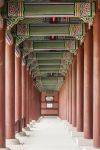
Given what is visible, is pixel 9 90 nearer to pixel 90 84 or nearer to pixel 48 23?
pixel 90 84

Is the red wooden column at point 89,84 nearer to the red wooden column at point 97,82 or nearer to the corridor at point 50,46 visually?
the corridor at point 50,46

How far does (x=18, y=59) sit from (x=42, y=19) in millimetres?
5466

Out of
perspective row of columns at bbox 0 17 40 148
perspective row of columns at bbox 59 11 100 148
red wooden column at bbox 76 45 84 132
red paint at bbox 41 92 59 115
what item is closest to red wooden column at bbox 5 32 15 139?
perspective row of columns at bbox 0 17 40 148

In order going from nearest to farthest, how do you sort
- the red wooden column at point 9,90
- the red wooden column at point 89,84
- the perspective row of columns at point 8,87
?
Result: the perspective row of columns at point 8,87
the red wooden column at point 89,84
the red wooden column at point 9,90

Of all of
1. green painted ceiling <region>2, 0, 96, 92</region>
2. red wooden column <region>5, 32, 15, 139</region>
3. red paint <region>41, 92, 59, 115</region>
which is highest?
green painted ceiling <region>2, 0, 96, 92</region>

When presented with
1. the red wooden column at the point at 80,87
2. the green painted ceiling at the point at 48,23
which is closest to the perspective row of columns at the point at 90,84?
the red wooden column at the point at 80,87

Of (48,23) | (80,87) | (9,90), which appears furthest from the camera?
(80,87)

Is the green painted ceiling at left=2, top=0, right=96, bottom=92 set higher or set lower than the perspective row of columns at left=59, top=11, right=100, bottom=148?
higher

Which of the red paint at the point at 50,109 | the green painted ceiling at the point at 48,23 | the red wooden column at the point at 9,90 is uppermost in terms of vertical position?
the green painted ceiling at the point at 48,23

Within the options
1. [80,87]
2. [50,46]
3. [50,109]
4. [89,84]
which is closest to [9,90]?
[89,84]

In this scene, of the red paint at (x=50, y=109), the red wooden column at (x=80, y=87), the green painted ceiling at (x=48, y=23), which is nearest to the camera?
the green painted ceiling at (x=48, y=23)

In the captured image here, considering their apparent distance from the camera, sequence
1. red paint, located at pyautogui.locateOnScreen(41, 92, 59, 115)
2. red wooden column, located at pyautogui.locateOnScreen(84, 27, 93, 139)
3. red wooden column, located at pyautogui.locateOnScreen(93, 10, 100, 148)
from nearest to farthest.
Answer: red wooden column, located at pyautogui.locateOnScreen(93, 10, 100, 148), red wooden column, located at pyautogui.locateOnScreen(84, 27, 93, 139), red paint, located at pyautogui.locateOnScreen(41, 92, 59, 115)

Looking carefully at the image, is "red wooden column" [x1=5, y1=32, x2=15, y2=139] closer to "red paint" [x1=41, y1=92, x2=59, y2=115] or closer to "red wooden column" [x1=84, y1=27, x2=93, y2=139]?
"red wooden column" [x1=84, y1=27, x2=93, y2=139]

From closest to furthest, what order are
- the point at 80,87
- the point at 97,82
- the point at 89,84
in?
the point at 97,82 → the point at 89,84 → the point at 80,87
